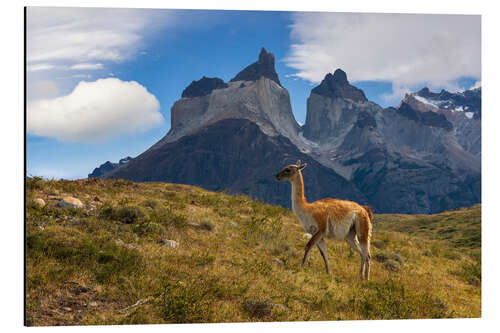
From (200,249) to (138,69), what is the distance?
22.6 ft

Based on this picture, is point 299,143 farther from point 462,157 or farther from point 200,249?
point 200,249

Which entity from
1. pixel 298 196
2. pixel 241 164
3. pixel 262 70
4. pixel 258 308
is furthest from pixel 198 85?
pixel 241 164

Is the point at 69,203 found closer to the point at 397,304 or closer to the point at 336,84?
the point at 397,304

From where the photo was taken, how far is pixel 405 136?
168750 mm

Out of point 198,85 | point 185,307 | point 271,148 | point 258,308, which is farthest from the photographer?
point 271,148

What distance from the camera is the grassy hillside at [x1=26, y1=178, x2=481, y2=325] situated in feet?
26.8

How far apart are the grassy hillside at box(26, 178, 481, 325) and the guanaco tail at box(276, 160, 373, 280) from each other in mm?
951

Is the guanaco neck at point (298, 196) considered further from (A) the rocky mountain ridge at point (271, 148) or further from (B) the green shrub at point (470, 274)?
(A) the rocky mountain ridge at point (271, 148)

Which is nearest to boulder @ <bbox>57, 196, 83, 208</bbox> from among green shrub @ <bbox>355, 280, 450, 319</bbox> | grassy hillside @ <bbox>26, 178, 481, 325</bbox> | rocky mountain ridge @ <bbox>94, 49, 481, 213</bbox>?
grassy hillside @ <bbox>26, 178, 481, 325</bbox>

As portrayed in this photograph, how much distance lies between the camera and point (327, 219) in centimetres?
1102

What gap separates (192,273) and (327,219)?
13.0 feet

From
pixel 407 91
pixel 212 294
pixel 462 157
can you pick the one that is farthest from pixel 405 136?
pixel 212 294
